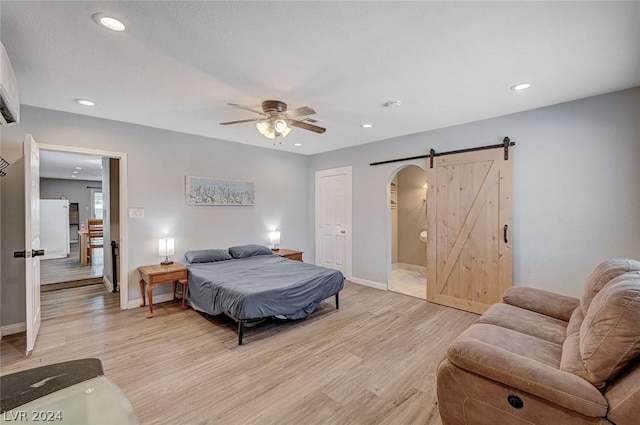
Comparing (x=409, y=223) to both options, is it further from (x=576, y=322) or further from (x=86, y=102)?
(x=86, y=102)

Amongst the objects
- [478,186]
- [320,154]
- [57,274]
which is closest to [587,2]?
[478,186]

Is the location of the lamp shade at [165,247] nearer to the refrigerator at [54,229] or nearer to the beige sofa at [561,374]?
the beige sofa at [561,374]

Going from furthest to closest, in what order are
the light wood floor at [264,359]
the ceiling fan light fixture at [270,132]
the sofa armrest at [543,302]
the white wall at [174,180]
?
1. the white wall at [174,180]
2. the ceiling fan light fixture at [270,132]
3. the sofa armrest at [543,302]
4. the light wood floor at [264,359]

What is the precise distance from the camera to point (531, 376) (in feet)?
4.52

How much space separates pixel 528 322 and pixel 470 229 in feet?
5.93

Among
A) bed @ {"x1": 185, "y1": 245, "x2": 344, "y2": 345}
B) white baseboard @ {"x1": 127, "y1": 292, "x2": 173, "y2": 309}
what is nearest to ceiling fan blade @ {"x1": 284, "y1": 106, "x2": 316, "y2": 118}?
bed @ {"x1": 185, "y1": 245, "x2": 344, "y2": 345}

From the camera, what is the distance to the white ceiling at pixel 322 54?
5.63 feet

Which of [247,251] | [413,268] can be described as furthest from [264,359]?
[413,268]

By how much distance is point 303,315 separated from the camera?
337 cm

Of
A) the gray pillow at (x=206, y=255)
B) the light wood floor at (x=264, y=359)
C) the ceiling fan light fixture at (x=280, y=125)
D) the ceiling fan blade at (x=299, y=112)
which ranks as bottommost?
the light wood floor at (x=264, y=359)

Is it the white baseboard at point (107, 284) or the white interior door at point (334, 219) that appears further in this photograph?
the white interior door at point (334, 219)

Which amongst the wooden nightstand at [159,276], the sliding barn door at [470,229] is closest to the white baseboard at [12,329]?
the wooden nightstand at [159,276]

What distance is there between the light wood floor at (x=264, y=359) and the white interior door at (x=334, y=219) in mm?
1640

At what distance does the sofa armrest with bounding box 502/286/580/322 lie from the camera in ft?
7.56
